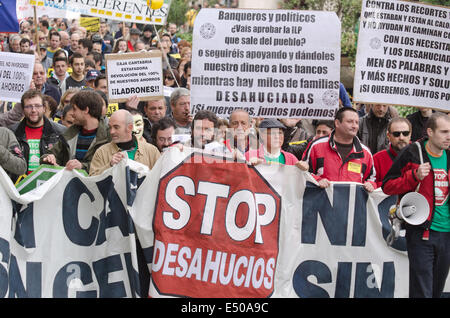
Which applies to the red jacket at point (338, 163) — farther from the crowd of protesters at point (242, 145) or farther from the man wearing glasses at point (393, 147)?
the man wearing glasses at point (393, 147)

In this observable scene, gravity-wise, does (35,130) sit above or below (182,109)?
→ below

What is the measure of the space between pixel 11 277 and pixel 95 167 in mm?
1148

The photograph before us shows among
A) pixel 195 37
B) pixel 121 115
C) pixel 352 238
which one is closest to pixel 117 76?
pixel 195 37

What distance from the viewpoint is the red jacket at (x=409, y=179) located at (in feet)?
21.3

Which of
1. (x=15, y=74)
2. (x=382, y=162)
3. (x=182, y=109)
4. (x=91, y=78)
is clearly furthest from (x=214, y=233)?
(x=91, y=78)

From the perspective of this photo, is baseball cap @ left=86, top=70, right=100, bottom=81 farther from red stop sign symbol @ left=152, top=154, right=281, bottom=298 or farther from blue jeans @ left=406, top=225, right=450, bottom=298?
blue jeans @ left=406, top=225, right=450, bottom=298

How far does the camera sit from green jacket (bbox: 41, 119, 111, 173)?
7.26 m

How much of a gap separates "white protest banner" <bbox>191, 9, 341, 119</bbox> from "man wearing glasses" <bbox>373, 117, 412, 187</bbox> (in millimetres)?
593

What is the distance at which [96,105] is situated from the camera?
7.42 m

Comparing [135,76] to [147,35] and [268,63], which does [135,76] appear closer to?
[268,63]

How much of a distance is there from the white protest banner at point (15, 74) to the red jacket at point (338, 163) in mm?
4017

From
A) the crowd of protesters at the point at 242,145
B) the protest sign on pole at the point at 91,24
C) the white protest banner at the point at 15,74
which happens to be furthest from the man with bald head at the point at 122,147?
the protest sign on pole at the point at 91,24

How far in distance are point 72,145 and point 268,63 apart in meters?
2.05

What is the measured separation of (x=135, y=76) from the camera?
9188 millimetres
